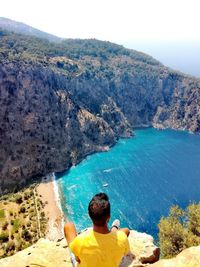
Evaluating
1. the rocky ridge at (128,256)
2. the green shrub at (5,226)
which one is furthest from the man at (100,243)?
the green shrub at (5,226)

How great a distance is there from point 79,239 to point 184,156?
5426 inches

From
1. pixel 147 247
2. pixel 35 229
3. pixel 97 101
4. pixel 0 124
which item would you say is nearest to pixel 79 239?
pixel 147 247

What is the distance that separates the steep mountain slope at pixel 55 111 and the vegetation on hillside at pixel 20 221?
10.4m

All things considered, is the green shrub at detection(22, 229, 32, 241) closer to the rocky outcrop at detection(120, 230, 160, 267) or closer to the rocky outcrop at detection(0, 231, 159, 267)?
the rocky outcrop at detection(0, 231, 159, 267)

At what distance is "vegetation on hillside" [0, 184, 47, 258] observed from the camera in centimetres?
7321

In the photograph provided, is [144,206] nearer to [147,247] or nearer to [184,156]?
[184,156]

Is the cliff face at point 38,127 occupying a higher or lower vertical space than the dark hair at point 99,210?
lower

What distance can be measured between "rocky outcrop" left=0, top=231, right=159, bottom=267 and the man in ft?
27.3

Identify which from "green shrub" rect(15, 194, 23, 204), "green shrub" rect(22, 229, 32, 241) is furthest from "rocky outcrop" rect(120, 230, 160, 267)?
"green shrub" rect(15, 194, 23, 204)

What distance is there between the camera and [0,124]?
379 feet

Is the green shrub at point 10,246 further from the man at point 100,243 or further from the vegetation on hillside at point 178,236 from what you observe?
the man at point 100,243

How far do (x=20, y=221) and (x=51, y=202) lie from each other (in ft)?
46.8

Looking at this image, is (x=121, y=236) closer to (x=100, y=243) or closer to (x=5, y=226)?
(x=100, y=243)

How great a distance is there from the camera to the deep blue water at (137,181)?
92.9m
